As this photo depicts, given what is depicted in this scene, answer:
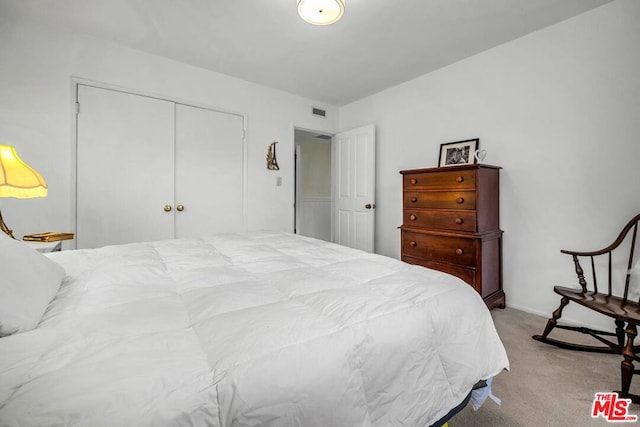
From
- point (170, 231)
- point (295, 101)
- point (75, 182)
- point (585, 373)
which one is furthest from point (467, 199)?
point (75, 182)

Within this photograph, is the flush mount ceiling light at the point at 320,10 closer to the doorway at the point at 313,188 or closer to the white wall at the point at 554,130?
the white wall at the point at 554,130

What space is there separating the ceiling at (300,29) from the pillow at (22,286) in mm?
2147

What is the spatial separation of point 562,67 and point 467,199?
52.9 inches

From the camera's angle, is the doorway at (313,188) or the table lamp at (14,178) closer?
the table lamp at (14,178)

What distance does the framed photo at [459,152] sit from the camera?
116 inches

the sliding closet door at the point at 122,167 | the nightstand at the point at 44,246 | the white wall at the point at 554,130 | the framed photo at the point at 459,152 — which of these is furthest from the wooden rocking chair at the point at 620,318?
the sliding closet door at the point at 122,167

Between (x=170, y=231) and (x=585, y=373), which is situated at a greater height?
(x=170, y=231)

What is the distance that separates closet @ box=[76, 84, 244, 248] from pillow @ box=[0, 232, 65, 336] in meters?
2.13

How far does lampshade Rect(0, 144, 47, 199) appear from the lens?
172 centimetres

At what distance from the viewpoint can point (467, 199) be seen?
2.50 metres

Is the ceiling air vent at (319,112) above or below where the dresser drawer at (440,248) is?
above

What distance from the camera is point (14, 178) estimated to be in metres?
1.75

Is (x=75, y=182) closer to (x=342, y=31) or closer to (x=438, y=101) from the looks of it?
(x=342, y=31)

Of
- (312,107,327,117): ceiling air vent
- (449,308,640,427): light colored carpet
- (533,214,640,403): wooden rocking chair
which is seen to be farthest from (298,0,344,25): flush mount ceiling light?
(449,308,640,427): light colored carpet
